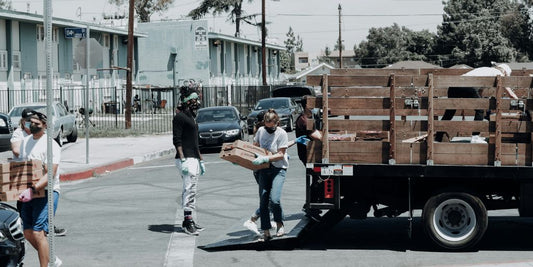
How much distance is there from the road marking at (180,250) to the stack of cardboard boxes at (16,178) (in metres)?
1.90

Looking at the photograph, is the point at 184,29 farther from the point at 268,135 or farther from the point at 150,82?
the point at 268,135

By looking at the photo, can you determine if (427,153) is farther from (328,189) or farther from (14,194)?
(14,194)

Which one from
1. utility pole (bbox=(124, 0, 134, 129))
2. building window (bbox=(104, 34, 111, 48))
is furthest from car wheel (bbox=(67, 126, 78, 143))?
building window (bbox=(104, 34, 111, 48))

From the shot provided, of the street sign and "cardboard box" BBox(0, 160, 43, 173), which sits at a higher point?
the street sign

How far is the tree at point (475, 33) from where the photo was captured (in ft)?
298

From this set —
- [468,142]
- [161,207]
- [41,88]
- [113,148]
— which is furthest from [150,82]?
[468,142]

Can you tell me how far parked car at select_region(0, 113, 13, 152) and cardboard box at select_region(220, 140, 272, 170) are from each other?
47.5 ft

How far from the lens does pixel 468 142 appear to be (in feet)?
30.7

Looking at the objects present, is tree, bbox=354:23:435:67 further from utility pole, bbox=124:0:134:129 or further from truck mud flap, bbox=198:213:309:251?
truck mud flap, bbox=198:213:309:251

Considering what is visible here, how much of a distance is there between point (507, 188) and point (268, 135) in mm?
2922

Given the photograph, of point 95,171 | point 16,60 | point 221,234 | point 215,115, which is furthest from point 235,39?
point 221,234

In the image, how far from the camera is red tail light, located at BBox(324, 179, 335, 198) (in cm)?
911

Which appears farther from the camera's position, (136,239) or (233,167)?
(233,167)

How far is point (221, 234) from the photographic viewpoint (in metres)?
10.1
